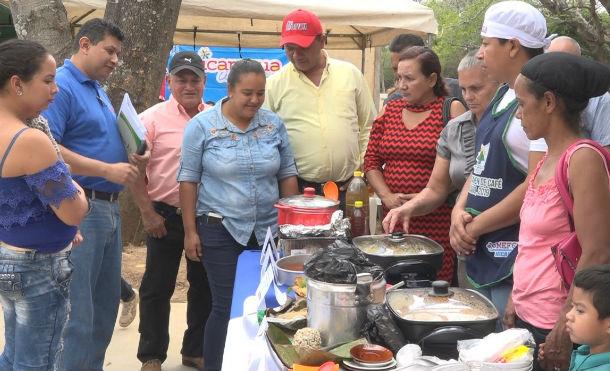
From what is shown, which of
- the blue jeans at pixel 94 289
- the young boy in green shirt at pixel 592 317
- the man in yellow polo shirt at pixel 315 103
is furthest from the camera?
the man in yellow polo shirt at pixel 315 103

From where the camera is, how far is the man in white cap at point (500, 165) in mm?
2387

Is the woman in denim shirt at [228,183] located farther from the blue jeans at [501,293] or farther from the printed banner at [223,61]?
the printed banner at [223,61]

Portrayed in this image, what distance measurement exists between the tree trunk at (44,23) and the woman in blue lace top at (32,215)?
3075 millimetres

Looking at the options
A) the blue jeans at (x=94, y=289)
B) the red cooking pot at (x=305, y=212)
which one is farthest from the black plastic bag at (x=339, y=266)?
the blue jeans at (x=94, y=289)

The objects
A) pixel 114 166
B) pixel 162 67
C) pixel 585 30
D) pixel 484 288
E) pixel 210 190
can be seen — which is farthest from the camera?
pixel 585 30

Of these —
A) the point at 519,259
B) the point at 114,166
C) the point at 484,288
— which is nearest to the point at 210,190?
the point at 114,166

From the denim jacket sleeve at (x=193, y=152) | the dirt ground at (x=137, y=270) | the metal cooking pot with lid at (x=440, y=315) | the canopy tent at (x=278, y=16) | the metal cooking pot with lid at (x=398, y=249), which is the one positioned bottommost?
the dirt ground at (x=137, y=270)

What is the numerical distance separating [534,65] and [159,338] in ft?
8.98

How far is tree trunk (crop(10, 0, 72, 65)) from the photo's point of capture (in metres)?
5.36

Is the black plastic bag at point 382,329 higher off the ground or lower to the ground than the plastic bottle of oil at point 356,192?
lower

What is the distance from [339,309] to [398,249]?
28.2 inches

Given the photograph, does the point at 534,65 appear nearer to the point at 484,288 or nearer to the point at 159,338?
the point at 484,288

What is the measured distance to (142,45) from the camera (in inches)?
214

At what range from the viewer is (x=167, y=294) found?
3.90m
